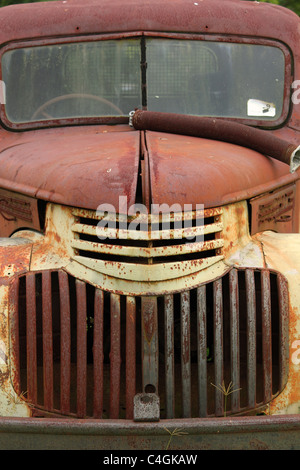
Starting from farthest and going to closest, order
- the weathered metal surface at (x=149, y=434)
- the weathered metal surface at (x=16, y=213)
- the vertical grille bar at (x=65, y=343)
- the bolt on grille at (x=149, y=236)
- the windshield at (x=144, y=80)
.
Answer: the windshield at (x=144, y=80)
the weathered metal surface at (x=16, y=213)
the vertical grille bar at (x=65, y=343)
the bolt on grille at (x=149, y=236)
the weathered metal surface at (x=149, y=434)

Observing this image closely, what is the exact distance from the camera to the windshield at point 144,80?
433 centimetres

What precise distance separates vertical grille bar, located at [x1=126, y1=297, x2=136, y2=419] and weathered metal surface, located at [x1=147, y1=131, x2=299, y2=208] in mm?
415

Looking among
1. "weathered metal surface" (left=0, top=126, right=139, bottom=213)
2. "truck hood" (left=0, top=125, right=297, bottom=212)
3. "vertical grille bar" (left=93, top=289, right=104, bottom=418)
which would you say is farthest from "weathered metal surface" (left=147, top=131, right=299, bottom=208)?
"vertical grille bar" (left=93, top=289, right=104, bottom=418)

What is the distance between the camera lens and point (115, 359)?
3.06 m

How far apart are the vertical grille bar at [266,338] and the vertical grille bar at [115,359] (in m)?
0.56

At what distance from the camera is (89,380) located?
333cm

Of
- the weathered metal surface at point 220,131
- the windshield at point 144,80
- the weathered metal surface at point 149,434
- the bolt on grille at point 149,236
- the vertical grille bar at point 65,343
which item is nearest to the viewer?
the weathered metal surface at point 149,434

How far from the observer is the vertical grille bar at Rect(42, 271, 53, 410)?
3.08 m

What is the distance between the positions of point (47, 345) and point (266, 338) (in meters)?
0.85

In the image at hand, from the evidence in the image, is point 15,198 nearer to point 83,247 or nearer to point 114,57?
point 83,247

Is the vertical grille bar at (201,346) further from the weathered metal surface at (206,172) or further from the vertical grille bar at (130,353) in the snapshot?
the weathered metal surface at (206,172)

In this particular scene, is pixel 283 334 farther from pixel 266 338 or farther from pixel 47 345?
pixel 47 345

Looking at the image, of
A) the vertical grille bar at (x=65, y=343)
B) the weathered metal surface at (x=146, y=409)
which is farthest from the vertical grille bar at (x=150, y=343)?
the vertical grille bar at (x=65, y=343)

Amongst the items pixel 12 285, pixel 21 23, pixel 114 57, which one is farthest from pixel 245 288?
pixel 21 23
